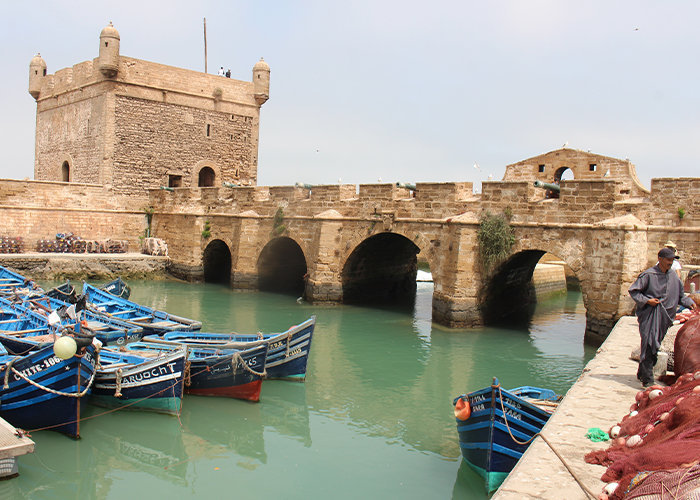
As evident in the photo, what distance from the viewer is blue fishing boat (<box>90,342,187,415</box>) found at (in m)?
8.55

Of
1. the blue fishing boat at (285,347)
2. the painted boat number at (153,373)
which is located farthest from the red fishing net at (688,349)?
the painted boat number at (153,373)

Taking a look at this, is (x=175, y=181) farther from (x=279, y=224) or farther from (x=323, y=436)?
(x=323, y=436)

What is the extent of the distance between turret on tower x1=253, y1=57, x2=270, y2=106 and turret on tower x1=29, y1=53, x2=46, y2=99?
10.3 meters

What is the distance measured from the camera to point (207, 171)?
27750mm

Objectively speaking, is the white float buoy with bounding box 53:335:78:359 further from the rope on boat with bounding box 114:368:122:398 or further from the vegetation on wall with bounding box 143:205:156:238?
the vegetation on wall with bounding box 143:205:156:238

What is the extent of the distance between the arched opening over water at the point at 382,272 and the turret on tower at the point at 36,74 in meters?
19.7

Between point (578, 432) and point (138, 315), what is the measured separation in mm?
9836

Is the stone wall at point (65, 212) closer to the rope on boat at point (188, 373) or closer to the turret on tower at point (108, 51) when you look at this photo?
the turret on tower at point (108, 51)

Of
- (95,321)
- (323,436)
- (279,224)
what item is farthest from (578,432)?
(279,224)

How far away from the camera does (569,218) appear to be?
13.3 m

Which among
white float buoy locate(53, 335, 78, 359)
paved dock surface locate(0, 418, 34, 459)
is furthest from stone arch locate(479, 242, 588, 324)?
paved dock surface locate(0, 418, 34, 459)

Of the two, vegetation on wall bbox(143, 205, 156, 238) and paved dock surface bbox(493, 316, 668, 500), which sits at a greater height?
vegetation on wall bbox(143, 205, 156, 238)

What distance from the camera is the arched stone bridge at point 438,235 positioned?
12.3 meters

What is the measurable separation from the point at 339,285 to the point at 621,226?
Answer: 8273mm
